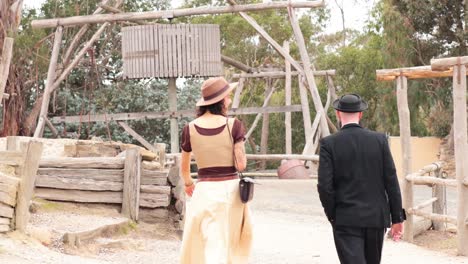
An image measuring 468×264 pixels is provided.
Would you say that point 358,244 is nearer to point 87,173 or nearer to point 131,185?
point 131,185

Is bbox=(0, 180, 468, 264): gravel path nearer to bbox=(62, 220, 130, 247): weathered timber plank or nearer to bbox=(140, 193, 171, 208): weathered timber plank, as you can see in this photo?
bbox=(62, 220, 130, 247): weathered timber plank

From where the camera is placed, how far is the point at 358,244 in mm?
6316

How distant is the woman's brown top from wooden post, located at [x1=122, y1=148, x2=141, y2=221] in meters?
5.39

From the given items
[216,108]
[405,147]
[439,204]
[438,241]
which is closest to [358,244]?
[216,108]

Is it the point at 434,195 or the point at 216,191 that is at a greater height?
the point at 216,191

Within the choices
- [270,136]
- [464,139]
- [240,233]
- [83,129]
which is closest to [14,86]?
[83,129]

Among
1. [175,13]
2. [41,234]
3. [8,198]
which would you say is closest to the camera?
[8,198]

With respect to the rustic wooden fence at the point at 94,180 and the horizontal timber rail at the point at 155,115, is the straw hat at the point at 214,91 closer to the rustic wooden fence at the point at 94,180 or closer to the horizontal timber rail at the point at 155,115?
the rustic wooden fence at the point at 94,180

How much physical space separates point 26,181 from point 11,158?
0.98ft

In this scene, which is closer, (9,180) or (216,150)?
(216,150)

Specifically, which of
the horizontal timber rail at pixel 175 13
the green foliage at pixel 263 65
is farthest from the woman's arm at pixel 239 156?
the green foliage at pixel 263 65

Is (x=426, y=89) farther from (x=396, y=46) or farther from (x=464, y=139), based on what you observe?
(x=464, y=139)

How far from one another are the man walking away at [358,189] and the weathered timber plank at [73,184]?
6189 mm

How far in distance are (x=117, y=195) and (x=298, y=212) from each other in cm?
755
